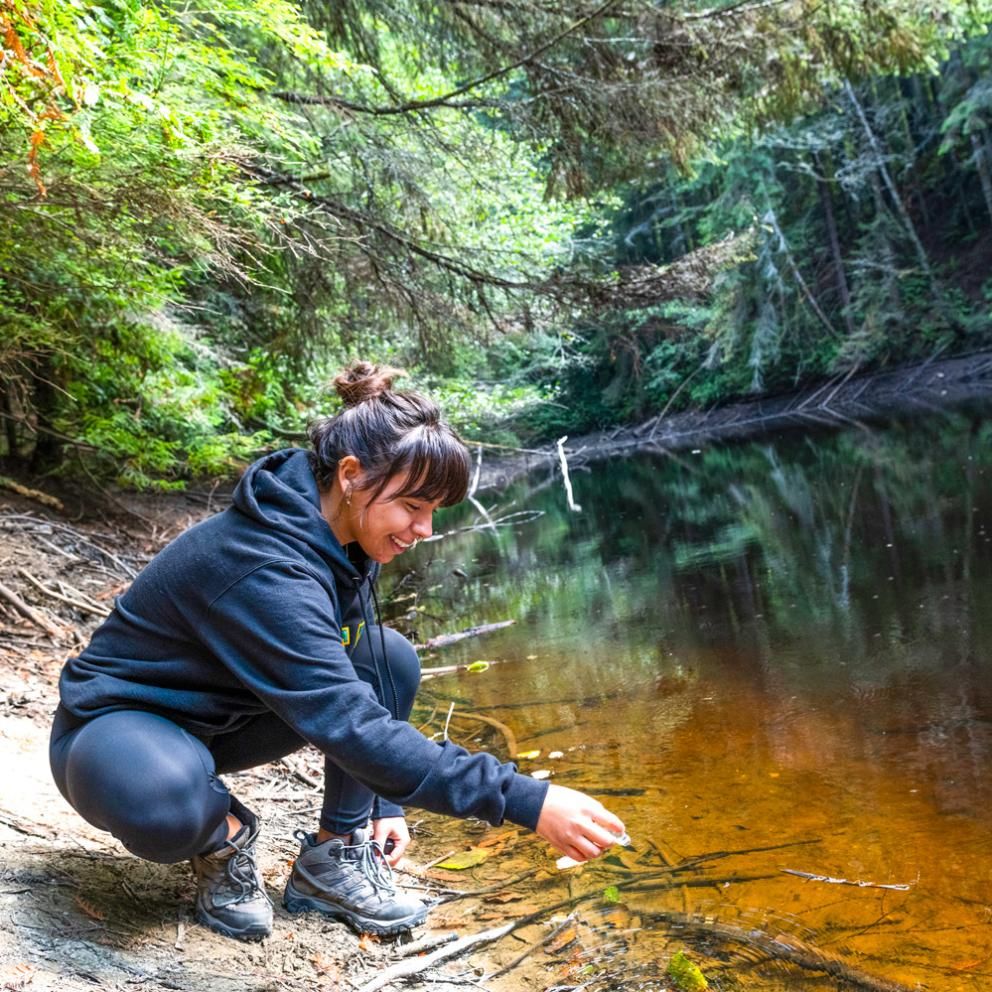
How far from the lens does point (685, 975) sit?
2041mm

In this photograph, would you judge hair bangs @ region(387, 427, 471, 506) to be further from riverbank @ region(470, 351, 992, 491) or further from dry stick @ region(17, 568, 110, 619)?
riverbank @ region(470, 351, 992, 491)

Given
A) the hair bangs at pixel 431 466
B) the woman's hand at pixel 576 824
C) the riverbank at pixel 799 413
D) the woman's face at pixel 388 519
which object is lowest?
the riverbank at pixel 799 413

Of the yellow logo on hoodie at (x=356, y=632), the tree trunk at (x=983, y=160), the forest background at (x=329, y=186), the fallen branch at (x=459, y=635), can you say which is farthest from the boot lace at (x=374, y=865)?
the tree trunk at (x=983, y=160)

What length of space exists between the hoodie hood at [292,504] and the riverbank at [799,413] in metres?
15.5

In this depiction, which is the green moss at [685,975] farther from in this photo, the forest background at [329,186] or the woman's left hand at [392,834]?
the forest background at [329,186]

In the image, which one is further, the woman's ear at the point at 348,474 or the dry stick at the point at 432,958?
the dry stick at the point at 432,958

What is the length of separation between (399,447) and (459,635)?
416cm

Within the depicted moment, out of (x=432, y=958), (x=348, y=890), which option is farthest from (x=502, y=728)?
(x=432, y=958)

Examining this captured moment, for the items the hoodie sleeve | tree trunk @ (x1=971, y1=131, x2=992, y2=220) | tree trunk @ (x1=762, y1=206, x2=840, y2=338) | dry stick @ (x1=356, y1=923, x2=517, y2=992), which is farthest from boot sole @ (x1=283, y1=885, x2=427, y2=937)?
tree trunk @ (x1=971, y1=131, x2=992, y2=220)

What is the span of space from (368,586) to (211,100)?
284cm

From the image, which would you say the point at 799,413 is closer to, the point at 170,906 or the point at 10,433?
the point at 10,433

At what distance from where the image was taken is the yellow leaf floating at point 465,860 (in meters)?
2.77

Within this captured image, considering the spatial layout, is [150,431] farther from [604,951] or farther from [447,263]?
[604,951]

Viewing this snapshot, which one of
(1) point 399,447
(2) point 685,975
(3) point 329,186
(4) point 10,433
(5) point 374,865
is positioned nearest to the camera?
(1) point 399,447
